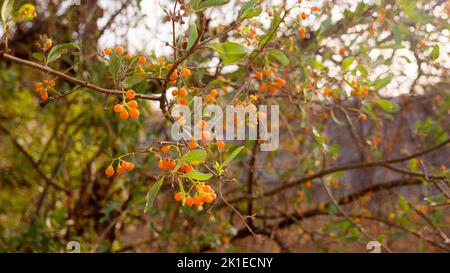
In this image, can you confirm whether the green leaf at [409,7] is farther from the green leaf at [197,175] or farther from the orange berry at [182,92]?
the green leaf at [197,175]

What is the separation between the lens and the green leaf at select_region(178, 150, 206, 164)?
1.18m

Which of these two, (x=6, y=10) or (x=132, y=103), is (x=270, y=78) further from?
(x=6, y=10)

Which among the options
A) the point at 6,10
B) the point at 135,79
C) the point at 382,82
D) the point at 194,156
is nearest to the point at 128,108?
the point at 135,79

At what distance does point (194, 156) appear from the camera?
1189mm

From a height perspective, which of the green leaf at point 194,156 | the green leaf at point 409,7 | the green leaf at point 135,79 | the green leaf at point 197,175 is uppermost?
the green leaf at point 409,7

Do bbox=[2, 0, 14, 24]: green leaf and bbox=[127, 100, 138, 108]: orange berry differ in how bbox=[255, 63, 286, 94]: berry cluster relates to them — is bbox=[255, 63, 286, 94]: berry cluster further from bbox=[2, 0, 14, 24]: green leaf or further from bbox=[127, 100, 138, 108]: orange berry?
bbox=[2, 0, 14, 24]: green leaf

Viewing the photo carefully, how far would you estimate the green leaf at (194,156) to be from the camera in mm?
1179

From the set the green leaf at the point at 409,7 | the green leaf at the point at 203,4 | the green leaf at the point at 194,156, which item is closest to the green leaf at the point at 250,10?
the green leaf at the point at 203,4

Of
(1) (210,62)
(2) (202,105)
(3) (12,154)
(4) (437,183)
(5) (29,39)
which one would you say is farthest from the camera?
(3) (12,154)

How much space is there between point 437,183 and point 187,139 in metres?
1.28

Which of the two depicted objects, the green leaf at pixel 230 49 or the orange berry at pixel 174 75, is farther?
the orange berry at pixel 174 75
